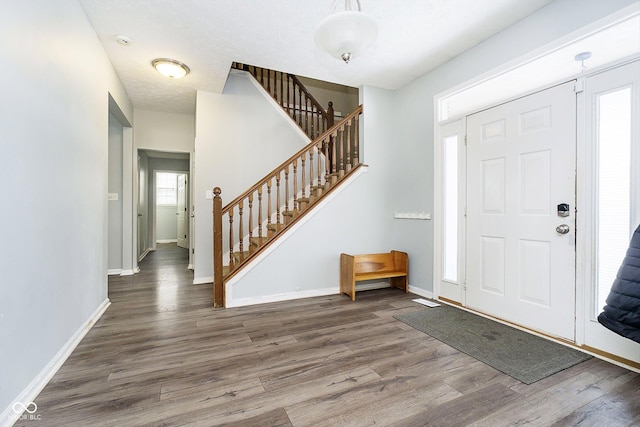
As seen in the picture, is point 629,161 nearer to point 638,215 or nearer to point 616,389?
point 638,215

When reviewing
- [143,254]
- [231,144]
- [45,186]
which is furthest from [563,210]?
[143,254]

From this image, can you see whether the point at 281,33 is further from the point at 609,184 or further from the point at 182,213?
the point at 182,213

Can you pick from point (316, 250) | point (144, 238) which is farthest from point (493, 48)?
point (144, 238)

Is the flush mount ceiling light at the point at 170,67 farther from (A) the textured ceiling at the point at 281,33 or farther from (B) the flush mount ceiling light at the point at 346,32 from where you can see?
(B) the flush mount ceiling light at the point at 346,32

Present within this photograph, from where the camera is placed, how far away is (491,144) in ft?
9.83

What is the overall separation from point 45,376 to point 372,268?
126 inches

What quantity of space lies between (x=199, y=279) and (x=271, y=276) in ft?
5.13

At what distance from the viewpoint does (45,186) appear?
1.91 m

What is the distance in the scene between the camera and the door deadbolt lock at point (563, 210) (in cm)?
239

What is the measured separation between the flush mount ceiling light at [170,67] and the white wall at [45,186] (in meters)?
0.63

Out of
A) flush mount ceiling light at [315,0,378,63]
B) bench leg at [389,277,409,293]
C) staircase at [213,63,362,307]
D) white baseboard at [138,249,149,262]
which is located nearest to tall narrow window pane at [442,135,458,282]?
bench leg at [389,277,409,293]

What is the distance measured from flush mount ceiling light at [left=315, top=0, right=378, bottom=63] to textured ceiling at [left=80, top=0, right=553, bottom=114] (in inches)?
37.3

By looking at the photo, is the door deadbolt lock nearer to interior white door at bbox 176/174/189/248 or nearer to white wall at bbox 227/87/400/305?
white wall at bbox 227/87/400/305
